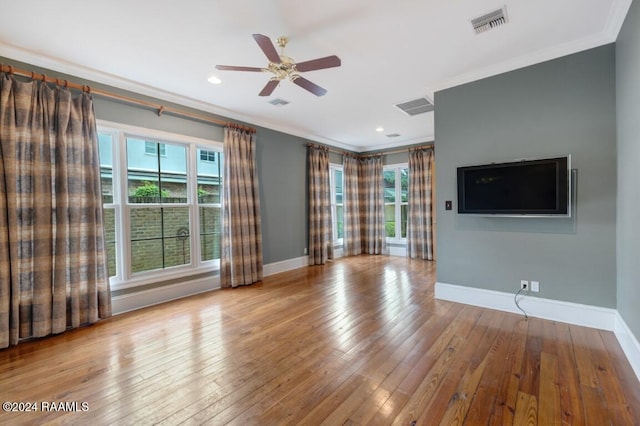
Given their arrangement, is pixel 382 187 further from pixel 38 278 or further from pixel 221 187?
pixel 38 278

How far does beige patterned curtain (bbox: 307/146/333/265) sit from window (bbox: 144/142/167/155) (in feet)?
9.23

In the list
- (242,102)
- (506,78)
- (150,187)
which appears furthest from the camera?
(242,102)

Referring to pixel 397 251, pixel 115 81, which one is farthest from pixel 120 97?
pixel 397 251

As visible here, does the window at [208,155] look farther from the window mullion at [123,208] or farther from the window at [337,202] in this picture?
the window at [337,202]

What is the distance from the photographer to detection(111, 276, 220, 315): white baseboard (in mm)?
3374

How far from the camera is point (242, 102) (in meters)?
4.07

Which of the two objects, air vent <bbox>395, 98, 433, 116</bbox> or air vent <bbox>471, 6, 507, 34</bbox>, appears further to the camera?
air vent <bbox>395, 98, 433, 116</bbox>

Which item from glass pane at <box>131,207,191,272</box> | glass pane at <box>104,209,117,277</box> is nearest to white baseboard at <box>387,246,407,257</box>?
glass pane at <box>131,207,191,272</box>

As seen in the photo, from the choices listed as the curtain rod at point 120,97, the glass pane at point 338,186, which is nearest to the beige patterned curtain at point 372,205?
the glass pane at point 338,186

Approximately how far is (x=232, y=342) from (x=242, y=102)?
3174 millimetres

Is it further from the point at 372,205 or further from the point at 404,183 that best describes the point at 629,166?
the point at 372,205

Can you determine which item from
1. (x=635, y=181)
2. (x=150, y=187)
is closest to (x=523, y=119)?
(x=635, y=181)

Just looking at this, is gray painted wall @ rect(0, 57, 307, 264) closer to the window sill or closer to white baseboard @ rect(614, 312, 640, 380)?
the window sill

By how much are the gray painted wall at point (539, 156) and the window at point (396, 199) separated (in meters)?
3.30
